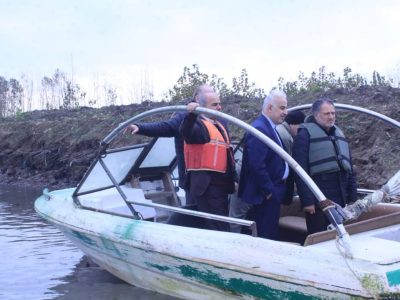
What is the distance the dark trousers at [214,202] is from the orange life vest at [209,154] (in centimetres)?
16

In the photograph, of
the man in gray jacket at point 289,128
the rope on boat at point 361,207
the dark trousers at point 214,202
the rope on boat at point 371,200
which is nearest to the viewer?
the rope on boat at point 361,207

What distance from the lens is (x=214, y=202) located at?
5008mm

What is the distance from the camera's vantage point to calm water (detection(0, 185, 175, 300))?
6.08 metres

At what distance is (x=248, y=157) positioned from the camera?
473cm

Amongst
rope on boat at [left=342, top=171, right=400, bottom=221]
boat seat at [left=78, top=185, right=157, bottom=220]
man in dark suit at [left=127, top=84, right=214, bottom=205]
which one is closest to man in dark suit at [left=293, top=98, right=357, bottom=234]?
rope on boat at [left=342, top=171, right=400, bottom=221]

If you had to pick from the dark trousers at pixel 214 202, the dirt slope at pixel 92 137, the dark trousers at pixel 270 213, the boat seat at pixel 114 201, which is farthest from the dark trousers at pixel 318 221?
the dirt slope at pixel 92 137

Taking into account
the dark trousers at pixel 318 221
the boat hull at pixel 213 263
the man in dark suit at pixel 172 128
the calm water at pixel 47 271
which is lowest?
the calm water at pixel 47 271

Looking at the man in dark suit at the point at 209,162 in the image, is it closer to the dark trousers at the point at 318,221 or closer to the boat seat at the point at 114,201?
the dark trousers at the point at 318,221

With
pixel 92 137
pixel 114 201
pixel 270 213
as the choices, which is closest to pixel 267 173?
pixel 270 213

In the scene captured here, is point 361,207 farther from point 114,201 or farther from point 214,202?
point 114,201

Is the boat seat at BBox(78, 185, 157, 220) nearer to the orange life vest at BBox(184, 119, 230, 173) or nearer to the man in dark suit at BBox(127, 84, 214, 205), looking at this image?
the man in dark suit at BBox(127, 84, 214, 205)

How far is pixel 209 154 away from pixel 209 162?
2.4 inches

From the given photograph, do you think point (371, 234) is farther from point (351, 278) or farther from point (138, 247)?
point (138, 247)

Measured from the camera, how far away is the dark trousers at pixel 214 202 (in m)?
5.00
